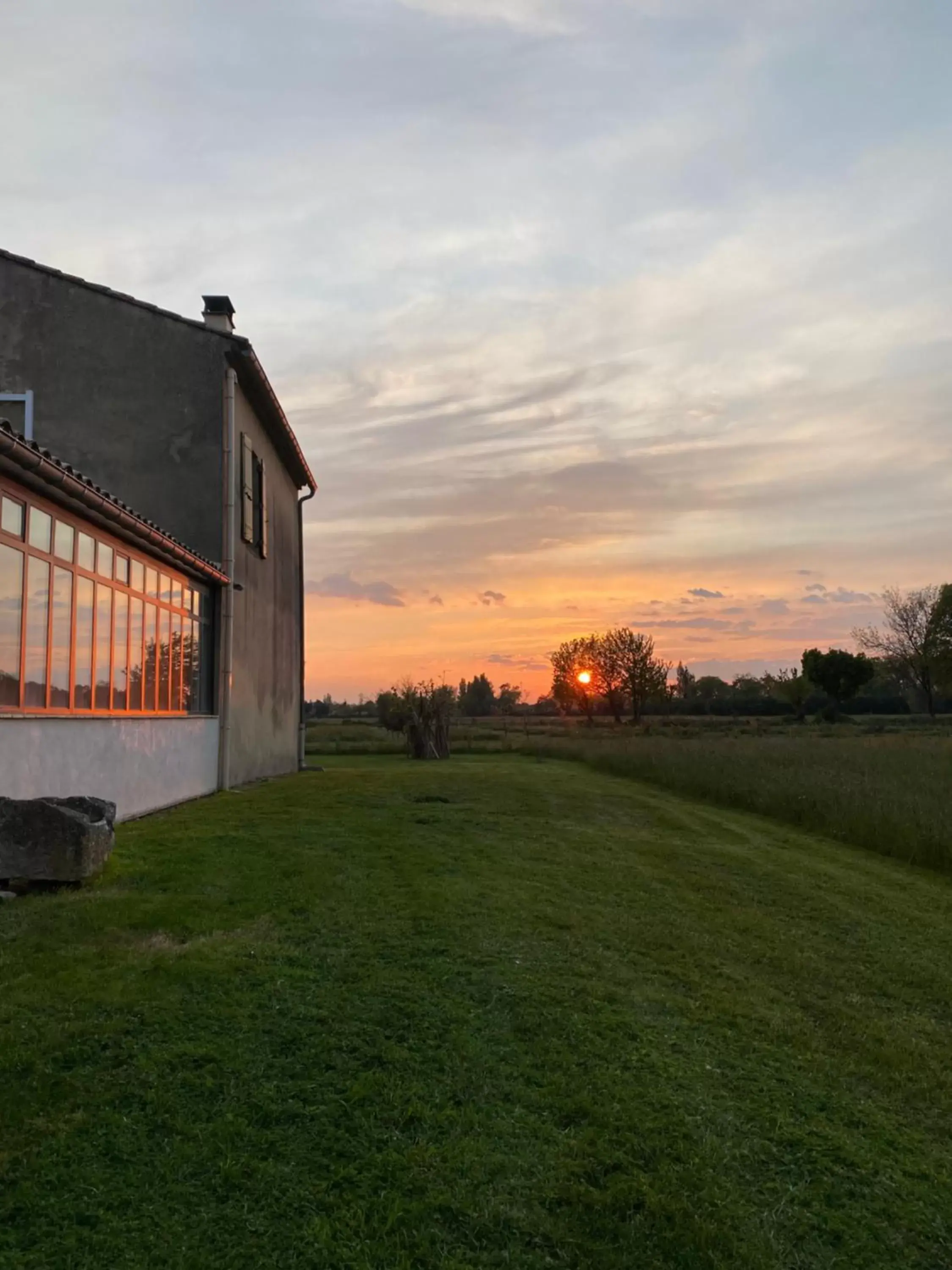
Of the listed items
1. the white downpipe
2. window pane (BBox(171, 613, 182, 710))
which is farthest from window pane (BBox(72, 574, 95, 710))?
the white downpipe

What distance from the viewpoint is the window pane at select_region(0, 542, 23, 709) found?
7262 millimetres

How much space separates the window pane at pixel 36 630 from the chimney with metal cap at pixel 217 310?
7736mm

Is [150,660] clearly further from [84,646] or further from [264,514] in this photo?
[264,514]

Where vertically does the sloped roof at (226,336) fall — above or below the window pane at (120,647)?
above

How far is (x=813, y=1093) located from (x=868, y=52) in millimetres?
10915

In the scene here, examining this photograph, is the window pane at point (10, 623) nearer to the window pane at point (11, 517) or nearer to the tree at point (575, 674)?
the window pane at point (11, 517)

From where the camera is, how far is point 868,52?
34.3ft

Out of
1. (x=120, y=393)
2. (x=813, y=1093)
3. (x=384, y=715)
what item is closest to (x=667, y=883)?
(x=813, y=1093)

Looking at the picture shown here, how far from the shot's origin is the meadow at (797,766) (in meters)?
12.3

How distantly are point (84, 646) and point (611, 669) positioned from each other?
61.9 m

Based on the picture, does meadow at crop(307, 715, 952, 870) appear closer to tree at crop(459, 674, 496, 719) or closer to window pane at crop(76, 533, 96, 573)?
window pane at crop(76, 533, 96, 573)

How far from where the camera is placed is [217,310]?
47.8ft

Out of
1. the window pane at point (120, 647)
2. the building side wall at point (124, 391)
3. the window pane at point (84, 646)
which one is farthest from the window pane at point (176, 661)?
the window pane at point (84, 646)

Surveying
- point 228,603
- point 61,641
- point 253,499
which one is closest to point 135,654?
point 61,641
